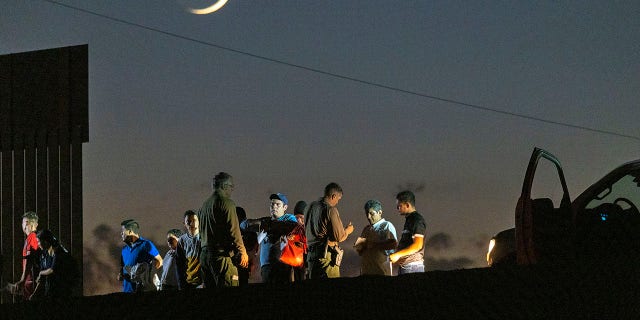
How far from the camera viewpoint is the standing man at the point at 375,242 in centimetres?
1027

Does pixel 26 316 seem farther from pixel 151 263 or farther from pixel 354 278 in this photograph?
pixel 151 263

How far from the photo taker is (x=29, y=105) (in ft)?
63.5

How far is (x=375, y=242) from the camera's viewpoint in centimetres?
1030

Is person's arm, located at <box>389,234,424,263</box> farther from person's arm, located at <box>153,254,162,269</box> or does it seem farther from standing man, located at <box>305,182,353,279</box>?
person's arm, located at <box>153,254,162,269</box>

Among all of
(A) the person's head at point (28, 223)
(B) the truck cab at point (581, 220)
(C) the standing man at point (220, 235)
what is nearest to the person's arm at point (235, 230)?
(C) the standing man at point (220, 235)

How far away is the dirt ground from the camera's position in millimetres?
4168

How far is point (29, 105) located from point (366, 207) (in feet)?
35.3

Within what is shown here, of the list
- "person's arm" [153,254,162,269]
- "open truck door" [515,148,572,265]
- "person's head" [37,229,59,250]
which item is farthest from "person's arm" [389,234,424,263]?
Result: "person's head" [37,229,59,250]

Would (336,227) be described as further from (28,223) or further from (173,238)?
(28,223)

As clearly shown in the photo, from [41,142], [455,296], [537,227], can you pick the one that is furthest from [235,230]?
[41,142]

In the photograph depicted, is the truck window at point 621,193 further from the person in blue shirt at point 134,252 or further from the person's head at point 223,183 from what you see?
the person in blue shirt at point 134,252

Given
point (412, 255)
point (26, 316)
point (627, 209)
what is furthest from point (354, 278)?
point (412, 255)

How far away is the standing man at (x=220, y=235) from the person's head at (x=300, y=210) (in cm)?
167

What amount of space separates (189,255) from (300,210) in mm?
1303
